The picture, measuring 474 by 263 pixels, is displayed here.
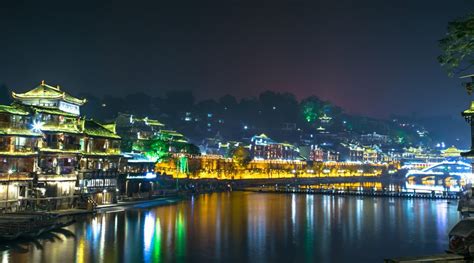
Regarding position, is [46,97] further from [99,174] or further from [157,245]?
[157,245]

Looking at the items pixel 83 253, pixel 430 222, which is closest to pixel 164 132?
pixel 430 222

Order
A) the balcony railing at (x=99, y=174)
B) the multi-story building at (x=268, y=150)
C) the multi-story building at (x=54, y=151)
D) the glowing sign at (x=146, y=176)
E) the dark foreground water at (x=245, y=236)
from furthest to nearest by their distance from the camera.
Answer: the multi-story building at (x=268, y=150)
the glowing sign at (x=146, y=176)
the balcony railing at (x=99, y=174)
the multi-story building at (x=54, y=151)
the dark foreground water at (x=245, y=236)

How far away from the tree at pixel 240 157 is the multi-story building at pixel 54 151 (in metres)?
61.4

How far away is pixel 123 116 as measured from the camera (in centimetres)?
10088

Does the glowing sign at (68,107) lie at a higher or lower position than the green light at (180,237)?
higher

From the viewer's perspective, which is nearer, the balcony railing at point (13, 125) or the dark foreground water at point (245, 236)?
the dark foreground water at point (245, 236)

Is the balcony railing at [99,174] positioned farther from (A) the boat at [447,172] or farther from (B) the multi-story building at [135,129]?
(A) the boat at [447,172]

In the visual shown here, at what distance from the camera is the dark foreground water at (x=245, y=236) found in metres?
30.3

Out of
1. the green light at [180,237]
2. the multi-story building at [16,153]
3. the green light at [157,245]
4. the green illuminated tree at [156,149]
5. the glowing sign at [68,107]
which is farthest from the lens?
the green illuminated tree at [156,149]

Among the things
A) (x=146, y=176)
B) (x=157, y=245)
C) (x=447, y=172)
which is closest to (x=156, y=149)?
(x=146, y=176)

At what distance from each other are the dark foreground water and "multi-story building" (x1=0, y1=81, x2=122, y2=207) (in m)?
5.60

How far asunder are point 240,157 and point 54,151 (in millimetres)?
76906

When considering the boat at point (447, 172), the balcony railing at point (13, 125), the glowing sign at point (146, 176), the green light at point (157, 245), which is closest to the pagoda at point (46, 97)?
the balcony railing at point (13, 125)

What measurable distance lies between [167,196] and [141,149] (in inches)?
793
